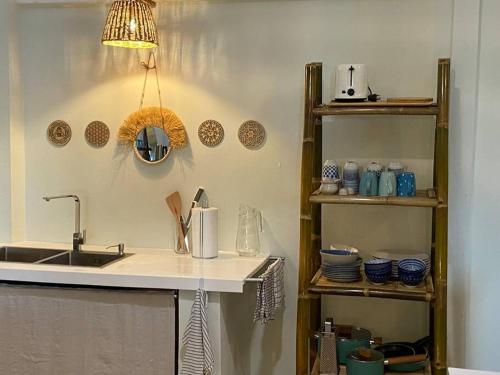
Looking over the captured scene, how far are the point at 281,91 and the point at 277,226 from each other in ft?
2.09

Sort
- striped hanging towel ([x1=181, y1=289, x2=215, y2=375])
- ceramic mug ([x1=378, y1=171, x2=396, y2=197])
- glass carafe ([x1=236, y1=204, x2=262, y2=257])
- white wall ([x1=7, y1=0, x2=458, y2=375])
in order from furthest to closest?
glass carafe ([x1=236, y1=204, x2=262, y2=257])
white wall ([x1=7, y1=0, x2=458, y2=375])
ceramic mug ([x1=378, y1=171, x2=396, y2=197])
striped hanging towel ([x1=181, y1=289, x2=215, y2=375])

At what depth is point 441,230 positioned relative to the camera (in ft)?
7.91

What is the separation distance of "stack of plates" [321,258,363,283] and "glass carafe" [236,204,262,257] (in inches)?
18.7

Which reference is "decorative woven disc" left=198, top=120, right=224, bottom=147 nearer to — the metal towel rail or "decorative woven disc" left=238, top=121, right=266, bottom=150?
"decorative woven disc" left=238, top=121, right=266, bottom=150

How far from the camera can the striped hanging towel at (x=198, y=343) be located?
2.40 m

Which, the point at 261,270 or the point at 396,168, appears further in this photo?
the point at 261,270

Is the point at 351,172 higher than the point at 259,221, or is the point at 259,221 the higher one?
the point at 351,172

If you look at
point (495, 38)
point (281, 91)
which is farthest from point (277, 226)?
point (495, 38)

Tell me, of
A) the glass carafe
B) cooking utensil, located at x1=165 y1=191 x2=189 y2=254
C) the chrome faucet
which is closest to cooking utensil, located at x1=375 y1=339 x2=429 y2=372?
the glass carafe

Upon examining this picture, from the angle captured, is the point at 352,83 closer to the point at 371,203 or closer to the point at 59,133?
the point at 371,203

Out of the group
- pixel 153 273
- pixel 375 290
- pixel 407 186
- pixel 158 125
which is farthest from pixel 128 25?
pixel 375 290

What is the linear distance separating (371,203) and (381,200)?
0.13 ft

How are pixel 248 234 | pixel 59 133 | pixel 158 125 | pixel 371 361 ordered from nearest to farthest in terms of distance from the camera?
1. pixel 371 361
2. pixel 248 234
3. pixel 158 125
4. pixel 59 133

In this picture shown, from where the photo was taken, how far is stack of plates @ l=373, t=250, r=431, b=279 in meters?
2.60
